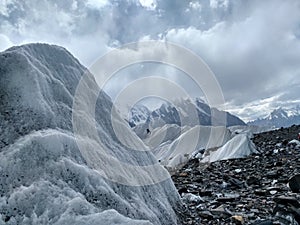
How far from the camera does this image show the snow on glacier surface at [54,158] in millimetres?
4094

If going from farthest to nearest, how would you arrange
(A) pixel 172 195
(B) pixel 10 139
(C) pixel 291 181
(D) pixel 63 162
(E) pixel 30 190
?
(C) pixel 291 181 < (A) pixel 172 195 < (B) pixel 10 139 < (D) pixel 63 162 < (E) pixel 30 190

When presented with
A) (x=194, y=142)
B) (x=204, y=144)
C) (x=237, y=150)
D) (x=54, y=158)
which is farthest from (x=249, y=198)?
(x=204, y=144)

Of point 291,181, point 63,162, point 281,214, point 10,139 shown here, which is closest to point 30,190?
point 63,162

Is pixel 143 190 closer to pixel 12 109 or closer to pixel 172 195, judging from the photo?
pixel 172 195

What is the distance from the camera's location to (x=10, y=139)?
4.98 m

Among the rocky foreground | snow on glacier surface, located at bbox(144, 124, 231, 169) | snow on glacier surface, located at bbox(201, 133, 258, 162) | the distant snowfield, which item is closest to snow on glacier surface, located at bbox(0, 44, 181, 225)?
the rocky foreground

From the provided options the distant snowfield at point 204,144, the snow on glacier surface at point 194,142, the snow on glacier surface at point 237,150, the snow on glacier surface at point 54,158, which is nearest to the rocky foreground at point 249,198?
the snow on glacier surface at point 54,158

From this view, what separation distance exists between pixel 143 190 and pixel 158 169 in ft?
4.64

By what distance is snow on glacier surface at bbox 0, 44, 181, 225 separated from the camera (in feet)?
13.4

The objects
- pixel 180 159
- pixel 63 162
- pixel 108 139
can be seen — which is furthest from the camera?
pixel 180 159

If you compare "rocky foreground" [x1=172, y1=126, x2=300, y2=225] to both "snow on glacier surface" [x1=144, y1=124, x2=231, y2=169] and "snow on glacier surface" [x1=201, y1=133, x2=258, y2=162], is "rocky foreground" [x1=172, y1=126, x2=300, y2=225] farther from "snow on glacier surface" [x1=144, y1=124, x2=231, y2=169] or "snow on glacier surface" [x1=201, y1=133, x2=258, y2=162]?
"snow on glacier surface" [x1=144, y1=124, x2=231, y2=169]

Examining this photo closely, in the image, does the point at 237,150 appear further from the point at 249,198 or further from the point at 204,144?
the point at 204,144

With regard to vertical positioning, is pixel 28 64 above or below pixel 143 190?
above

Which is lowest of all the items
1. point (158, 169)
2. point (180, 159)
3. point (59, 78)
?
point (180, 159)
